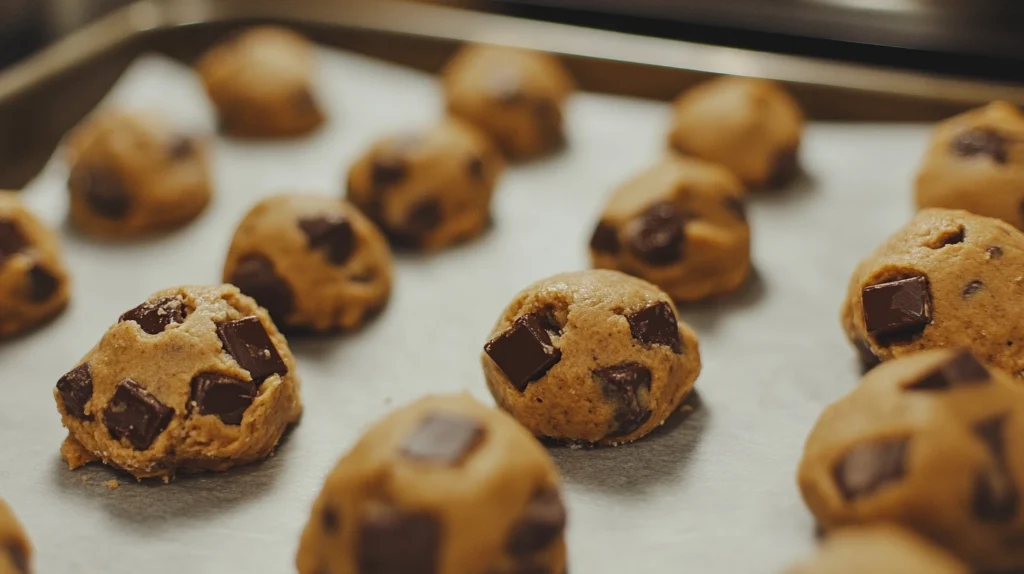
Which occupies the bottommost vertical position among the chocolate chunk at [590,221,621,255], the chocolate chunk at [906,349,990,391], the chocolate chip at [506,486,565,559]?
the chocolate chunk at [590,221,621,255]

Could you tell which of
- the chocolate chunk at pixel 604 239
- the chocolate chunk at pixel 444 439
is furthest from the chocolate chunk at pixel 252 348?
the chocolate chunk at pixel 604 239

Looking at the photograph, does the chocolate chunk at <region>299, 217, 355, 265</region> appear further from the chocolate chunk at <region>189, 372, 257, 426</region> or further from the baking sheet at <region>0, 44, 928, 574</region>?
the chocolate chunk at <region>189, 372, 257, 426</region>

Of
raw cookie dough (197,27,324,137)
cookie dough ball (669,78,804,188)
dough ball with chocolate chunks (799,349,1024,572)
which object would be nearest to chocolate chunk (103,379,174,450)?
dough ball with chocolate chunks (799,349,1024,572)

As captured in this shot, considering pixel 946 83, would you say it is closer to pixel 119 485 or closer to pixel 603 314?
pixel 603 314

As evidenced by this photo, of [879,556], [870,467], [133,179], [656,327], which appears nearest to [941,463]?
[870,467]

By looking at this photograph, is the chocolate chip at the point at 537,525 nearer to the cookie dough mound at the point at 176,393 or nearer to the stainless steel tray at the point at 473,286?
the stainless steel tray at the point at 473,286

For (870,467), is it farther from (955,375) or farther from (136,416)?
(136,416)
